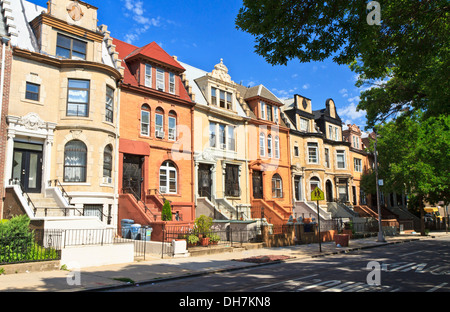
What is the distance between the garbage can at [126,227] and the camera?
20667mm

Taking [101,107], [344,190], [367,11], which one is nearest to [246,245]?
[101,107]

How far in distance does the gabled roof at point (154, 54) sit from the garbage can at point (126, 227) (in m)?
11.3

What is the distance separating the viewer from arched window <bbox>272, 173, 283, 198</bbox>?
114ft

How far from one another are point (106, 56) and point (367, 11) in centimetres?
1833

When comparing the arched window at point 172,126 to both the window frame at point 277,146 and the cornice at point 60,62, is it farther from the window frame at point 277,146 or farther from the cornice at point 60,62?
the window frame at point 277,146

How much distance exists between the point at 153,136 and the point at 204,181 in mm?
5888

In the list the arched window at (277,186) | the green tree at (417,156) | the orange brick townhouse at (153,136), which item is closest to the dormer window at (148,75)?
the orange brick townhouse at (153,136)

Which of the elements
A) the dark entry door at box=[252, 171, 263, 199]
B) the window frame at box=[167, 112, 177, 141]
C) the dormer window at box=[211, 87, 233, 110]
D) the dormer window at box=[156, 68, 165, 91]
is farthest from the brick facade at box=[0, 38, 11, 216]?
the dark entry door at box=[252, 171, 263, 199]

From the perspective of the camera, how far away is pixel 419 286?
1021 centimetres

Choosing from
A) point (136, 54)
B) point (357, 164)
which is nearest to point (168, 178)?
point (136, 54)

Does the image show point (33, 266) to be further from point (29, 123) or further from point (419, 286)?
point (419, 286)

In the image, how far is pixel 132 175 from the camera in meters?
23.8
